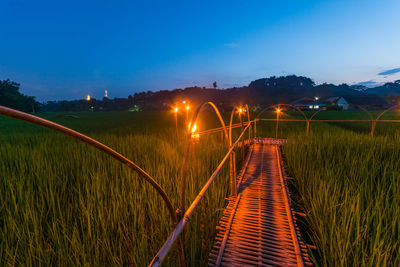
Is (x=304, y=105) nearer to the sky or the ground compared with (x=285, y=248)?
nearer to the sky

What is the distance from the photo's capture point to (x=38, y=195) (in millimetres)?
2486

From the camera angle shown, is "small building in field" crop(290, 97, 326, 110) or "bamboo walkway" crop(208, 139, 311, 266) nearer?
"bamboo walkway" crop(208, 139, 311, 266)

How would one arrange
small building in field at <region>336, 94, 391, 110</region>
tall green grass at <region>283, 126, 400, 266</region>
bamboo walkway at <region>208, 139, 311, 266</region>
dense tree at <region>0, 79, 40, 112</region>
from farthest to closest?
small building in field at <region>336, 94, 391, 110</region> < dense tree at <region>0, 79, 40, 112</region> < bamboo walkway at <region>208, 139, 311, 266</region> < tall green grass at <region>283, 126, 400, 266</region>

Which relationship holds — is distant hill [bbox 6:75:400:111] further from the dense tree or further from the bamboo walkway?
the bamboo walkway

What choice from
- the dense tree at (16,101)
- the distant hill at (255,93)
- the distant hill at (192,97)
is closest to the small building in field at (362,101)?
the distant hill at (192,97)

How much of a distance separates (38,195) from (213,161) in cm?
329

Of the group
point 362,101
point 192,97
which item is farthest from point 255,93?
point 362,101

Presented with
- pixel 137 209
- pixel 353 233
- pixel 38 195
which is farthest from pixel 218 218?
pixel 38 195

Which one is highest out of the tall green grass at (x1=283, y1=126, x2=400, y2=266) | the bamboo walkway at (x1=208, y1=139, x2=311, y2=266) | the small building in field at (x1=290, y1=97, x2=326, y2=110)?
the small building in field at (x1=290, y1=97, x2=326, y2=110)

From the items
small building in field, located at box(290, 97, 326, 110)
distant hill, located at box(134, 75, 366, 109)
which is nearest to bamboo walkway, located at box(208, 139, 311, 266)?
distant hill, located at box(134, 75, 366, 109)

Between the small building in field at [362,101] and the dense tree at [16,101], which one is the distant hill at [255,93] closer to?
the small building in field at [362,101]

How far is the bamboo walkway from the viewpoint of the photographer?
175cm

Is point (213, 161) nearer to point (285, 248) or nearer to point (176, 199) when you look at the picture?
point (176, 199)

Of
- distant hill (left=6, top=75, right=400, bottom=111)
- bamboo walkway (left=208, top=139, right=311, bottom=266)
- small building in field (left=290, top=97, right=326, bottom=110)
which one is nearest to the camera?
bamboo walkway (left=208, top=139, right=311, bottom=266)
